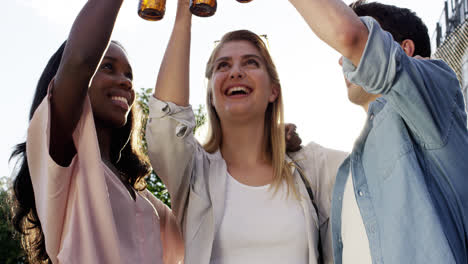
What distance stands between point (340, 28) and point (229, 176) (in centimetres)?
144

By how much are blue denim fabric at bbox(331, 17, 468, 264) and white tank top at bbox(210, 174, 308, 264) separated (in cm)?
89

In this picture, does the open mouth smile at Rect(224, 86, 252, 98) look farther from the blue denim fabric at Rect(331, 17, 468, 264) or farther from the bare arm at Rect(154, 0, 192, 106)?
the blue denim fabric at Rect(331, 17, 468, 264)

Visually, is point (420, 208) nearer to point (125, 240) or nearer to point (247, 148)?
point (125, 240)

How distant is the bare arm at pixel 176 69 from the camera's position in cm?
286

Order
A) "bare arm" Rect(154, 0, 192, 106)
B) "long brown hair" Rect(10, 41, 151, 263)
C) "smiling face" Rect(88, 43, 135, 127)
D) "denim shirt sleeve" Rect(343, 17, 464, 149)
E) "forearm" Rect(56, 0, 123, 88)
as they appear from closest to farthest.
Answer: "denim shirt sleeve" Rect(343, 17, 464, 149), "forearm" Rect(56, 0, 123, 88), "long brown hair" Rect(10, 41, 151, 263), "smiling face" Rect(88, 43, 135, 127), "bare arm" Rect(154, 0, 192, 106)

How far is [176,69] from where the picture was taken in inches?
112

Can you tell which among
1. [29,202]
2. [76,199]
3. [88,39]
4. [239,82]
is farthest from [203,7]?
[29,202]

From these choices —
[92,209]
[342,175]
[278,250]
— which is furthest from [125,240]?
[342,175]

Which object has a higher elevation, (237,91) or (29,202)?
(237,91)

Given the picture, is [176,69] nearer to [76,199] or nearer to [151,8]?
[151,8]

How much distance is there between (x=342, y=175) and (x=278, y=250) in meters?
0.65

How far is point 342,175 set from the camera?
95.5 inches

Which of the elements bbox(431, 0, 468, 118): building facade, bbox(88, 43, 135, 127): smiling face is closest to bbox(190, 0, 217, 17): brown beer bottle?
bbox(88, 43, 135, 127): smiling face

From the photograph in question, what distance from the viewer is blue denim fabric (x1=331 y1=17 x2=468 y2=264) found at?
5.88 ft
